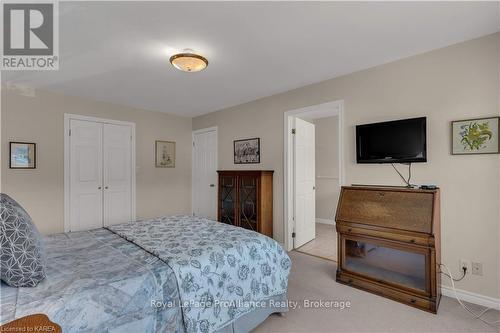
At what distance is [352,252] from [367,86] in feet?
6.21

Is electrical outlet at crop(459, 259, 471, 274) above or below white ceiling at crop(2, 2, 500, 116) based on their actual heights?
below

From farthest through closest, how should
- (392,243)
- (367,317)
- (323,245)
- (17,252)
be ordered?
(323,245) → (392,243) → (367,317) → (17,252)

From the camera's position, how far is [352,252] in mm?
2596

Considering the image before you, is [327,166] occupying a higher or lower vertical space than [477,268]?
higher

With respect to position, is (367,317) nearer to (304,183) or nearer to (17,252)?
(304,183)

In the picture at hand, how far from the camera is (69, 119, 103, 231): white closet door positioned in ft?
12.6

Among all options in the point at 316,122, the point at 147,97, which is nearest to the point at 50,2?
the point at 147,97

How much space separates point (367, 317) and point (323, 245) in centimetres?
188

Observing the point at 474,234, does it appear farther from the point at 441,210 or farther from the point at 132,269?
the point at 132,269

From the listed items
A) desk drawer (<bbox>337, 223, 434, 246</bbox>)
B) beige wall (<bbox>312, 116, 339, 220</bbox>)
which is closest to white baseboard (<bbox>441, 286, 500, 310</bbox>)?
desk drawer (<bbox>337, 223, 434, 246</bbox>)

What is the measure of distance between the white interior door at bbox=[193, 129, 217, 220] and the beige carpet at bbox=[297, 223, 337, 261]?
192cm

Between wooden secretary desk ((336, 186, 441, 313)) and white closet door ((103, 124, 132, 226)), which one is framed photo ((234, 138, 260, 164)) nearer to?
wooden secretary desk ((336, 186, 441, 313))

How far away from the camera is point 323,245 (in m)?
3.90

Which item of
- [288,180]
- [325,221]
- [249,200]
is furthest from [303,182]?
[325,221]
